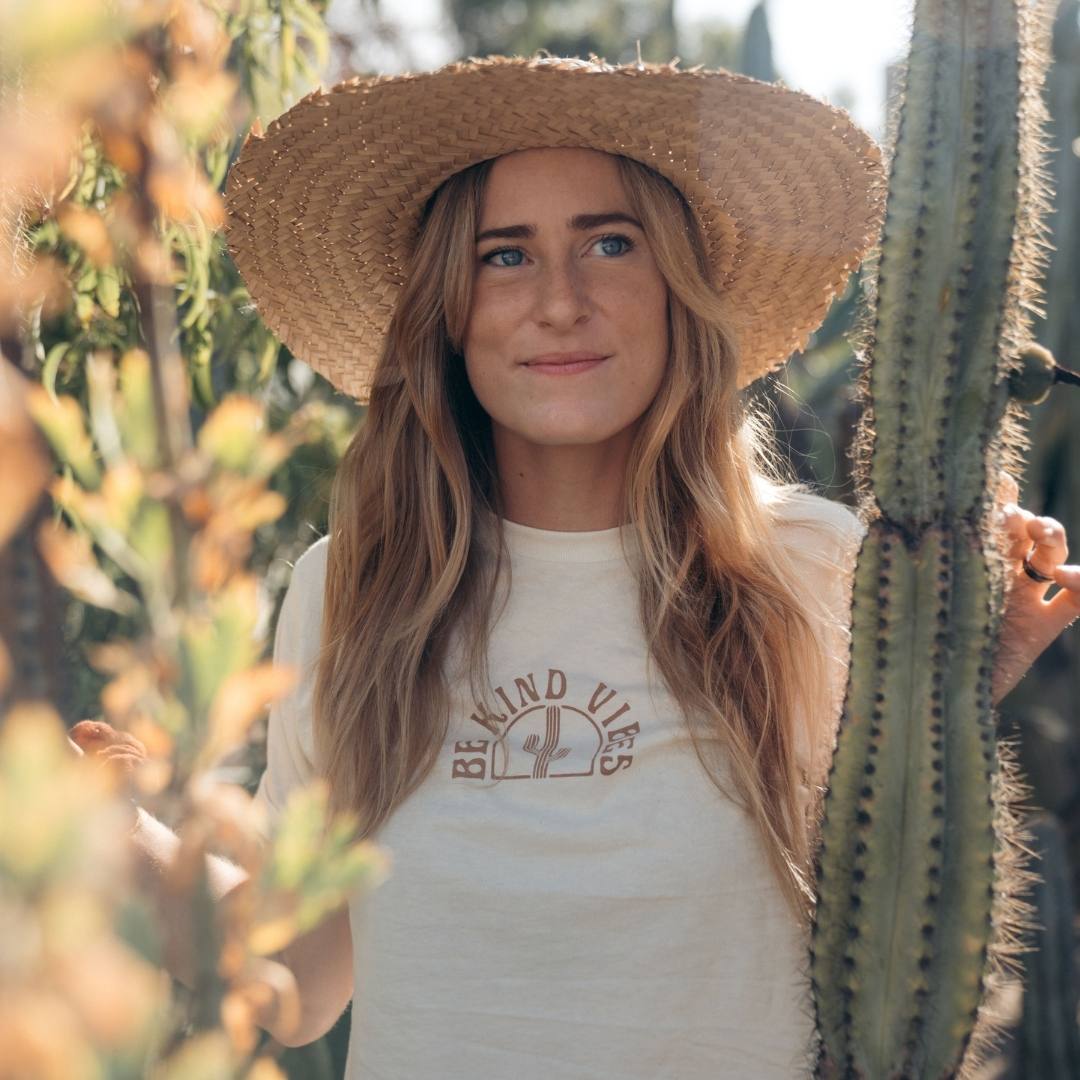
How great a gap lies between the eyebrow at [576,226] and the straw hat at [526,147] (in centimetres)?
9

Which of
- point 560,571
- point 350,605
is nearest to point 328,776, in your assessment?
point 350,605

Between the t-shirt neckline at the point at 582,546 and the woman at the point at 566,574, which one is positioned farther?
the t-shirt neckline at the point at 582,546

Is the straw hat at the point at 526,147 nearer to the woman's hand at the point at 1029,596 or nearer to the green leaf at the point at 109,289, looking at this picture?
the green leaf at the point at 109,289

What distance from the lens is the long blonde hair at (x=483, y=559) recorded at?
181 cm

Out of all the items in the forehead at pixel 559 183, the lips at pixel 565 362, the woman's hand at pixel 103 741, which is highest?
the forehead at pixel 559 183

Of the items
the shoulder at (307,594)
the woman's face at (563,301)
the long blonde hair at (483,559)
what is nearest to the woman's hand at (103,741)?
the long blonde hair at (483,559)

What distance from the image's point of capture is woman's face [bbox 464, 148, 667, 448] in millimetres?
1883

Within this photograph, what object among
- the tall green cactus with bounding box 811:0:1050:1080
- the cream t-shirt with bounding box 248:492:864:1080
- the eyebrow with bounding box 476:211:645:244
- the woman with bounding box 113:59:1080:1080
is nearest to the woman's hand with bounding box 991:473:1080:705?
the woman with bounding box 113:59:1080:1080

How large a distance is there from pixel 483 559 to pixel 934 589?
0.79m

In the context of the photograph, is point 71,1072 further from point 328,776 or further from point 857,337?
point 328,776

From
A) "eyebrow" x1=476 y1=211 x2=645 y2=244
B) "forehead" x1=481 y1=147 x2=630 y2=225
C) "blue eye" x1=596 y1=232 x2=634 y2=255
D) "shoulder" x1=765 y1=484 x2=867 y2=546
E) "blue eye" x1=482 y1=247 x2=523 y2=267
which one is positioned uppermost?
"forehead" x1=481 y1=147 x2=630 y2=225

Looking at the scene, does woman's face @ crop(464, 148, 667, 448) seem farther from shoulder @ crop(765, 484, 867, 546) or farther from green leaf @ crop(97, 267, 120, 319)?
green leaf @ crop(97, 267, 120, 319)

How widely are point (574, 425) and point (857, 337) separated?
17.0 inches

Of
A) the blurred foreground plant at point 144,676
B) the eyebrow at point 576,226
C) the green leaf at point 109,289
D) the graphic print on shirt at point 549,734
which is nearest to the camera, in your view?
the blurred foreground plant at point 144,676
